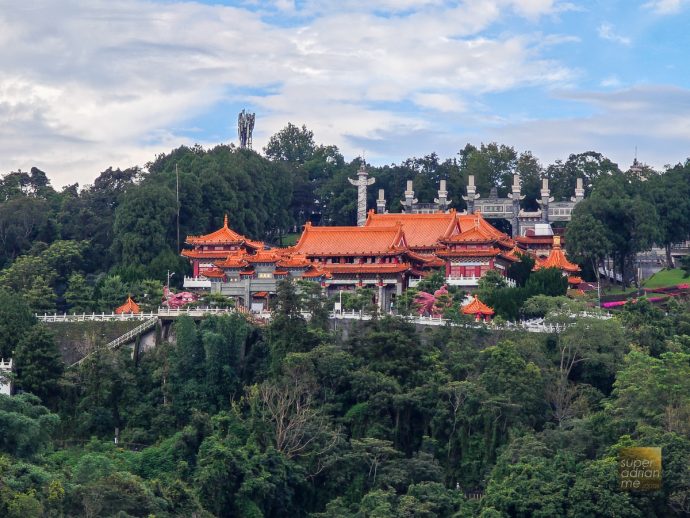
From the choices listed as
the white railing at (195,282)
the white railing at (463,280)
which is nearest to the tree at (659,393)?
the white railing at (463,280)

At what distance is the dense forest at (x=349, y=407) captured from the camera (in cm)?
5225

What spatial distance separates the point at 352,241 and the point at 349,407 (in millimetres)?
15552

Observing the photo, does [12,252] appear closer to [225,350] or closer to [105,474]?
[225,350]

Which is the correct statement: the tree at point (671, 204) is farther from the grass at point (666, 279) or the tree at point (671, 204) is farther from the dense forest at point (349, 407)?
the dense forest at point (349, 407)

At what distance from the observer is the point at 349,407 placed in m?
59.4

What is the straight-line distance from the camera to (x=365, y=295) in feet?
221

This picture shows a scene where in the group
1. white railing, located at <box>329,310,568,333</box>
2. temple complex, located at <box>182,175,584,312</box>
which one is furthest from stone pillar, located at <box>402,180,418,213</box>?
white railing, located at <box>329,310,568,333</box>

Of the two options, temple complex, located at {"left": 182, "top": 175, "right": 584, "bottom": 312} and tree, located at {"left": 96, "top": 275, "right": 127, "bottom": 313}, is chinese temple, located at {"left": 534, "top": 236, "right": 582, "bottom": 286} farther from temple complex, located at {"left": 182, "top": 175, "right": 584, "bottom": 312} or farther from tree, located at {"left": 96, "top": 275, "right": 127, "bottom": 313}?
tree, located at {"left": 96, "top": 275, "right": 127, "bottom": 313}

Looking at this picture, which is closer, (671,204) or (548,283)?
(548,283)

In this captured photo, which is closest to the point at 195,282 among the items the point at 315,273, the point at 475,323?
the point at 315,273

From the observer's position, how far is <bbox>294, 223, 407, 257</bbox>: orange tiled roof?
240 ft

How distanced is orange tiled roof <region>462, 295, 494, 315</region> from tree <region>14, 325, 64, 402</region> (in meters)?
14.4

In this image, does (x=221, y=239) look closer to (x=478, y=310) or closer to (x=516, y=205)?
(x=478, y=310)

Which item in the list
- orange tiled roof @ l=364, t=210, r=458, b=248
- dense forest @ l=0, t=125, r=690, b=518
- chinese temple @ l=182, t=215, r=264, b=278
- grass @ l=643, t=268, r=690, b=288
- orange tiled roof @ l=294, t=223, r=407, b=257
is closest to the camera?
dense forest @ l=0, t=125, r=690, b=518
